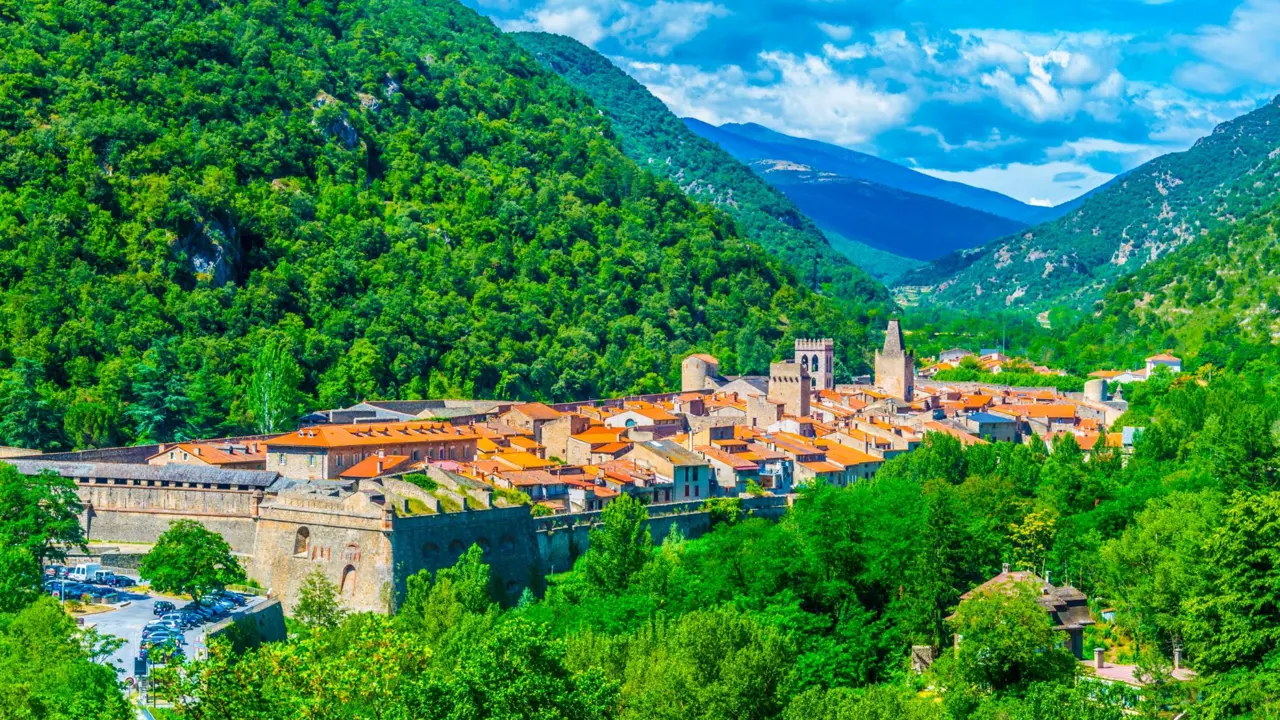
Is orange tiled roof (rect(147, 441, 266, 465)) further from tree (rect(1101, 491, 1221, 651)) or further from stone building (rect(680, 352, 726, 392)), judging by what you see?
stone building (rect(680, 352, 726, 392))

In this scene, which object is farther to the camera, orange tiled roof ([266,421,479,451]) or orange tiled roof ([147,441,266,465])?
orange tiled roof ([266,421,479,451])

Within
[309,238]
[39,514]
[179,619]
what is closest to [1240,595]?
[179,619]

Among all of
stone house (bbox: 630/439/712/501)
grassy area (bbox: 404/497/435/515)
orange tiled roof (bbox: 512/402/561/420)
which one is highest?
orange tiled roof (bbox: 512/402/561/420)

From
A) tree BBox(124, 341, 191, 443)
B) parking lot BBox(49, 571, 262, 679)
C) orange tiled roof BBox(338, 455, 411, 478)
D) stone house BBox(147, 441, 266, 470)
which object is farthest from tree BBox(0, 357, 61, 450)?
parking lot BBox(49, 571, 262, 679)

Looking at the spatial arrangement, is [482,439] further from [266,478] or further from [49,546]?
[49,546]

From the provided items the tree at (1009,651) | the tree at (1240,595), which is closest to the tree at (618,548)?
the tree at (1009,651)

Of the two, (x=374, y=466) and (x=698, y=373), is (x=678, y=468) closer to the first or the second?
(x=374, y=466)
